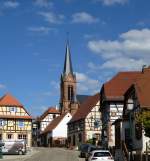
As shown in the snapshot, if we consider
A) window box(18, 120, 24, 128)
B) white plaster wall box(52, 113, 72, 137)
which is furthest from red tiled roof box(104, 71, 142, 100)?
white plaster wall box(52, 113, 72, 137)

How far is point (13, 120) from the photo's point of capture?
89812mm

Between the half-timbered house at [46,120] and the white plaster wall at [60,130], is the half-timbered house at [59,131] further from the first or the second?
the half-timbered house at [46,120]

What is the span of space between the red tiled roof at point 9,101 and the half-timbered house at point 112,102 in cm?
2467

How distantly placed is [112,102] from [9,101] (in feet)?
101

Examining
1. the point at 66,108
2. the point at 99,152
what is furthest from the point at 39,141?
the point at 99,152

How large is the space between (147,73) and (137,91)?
14.1ft

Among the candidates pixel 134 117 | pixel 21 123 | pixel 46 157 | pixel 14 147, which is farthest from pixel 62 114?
pixel 134 117

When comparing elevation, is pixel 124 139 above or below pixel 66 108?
below

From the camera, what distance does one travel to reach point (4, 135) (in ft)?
295

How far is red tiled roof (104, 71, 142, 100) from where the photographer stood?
65.6 m

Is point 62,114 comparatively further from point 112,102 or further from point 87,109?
point 112,102

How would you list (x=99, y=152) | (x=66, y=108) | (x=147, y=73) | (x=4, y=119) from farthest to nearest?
(x=66, y=108), (x=4, y=119), (x=147, y=73), (x=99, y=152)

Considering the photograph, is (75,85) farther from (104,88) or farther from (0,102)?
(104,88)

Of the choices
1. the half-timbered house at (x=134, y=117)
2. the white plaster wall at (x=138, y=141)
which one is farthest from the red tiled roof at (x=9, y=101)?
the white plaster wall at (x=138, y=141)
